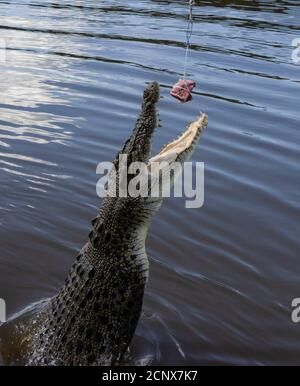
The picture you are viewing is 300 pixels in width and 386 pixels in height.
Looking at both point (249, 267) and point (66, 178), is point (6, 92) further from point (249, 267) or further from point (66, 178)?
point (249, 267)

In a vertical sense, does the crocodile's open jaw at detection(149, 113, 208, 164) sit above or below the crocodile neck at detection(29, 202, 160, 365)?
above

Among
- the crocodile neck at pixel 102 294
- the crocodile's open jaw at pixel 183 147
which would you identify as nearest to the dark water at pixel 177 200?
the crocodile neck at pixel 102 294

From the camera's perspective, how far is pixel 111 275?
374 cm

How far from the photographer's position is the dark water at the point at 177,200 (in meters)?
4.52

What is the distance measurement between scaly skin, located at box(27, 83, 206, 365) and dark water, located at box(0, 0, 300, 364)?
0.51m

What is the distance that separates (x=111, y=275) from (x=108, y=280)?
0.11ft

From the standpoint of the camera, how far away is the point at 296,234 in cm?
555

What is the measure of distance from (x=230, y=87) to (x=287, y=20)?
656 centimetres

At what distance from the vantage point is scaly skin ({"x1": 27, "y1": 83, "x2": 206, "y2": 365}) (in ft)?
12.2

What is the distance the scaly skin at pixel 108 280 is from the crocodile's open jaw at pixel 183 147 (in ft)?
0.37

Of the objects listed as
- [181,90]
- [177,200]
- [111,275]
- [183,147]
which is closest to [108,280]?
[111,275]

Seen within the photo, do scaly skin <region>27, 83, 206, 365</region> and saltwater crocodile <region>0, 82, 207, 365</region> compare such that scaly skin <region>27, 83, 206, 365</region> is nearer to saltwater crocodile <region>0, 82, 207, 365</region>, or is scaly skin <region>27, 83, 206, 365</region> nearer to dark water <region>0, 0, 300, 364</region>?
saltwater crocodile <region>0, 82, 207, 365</region>

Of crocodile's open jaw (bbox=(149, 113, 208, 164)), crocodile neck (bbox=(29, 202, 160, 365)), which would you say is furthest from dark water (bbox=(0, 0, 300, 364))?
crocodile's open jaw (bbox=(149, 113, 208, 164))

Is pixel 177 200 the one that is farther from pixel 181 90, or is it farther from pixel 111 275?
pixel 111 275
